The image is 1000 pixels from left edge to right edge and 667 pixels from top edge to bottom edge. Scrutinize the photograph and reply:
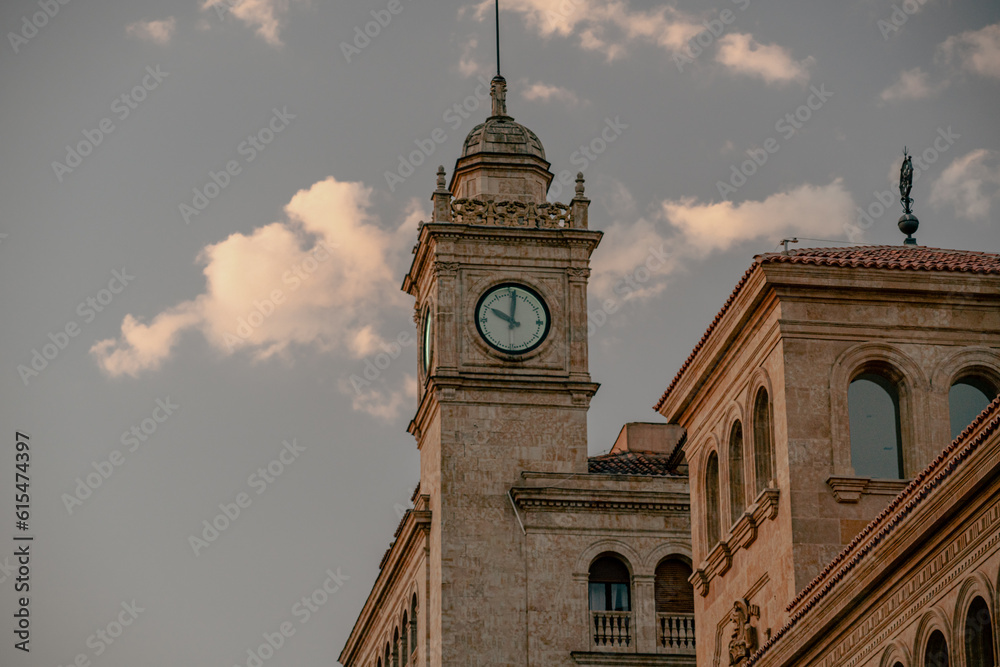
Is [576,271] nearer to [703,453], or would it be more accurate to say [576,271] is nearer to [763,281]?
[703,453]

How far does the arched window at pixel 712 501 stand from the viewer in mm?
40000

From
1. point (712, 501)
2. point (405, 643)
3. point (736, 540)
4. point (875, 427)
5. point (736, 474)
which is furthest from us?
point (405, 643)

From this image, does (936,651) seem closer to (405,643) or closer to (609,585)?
(609,585)

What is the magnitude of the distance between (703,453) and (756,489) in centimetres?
346

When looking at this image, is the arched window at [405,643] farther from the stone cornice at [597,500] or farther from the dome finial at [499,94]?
the dome finial at [499,94]

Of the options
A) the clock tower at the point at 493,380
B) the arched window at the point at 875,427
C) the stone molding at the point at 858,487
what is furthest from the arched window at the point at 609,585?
the stone molding at the point at 858,487

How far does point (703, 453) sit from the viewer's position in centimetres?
4062

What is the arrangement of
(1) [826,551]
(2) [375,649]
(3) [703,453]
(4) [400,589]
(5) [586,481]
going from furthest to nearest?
(2) [375,649], (4) [400,589], (5) [586,481], (3) [703,453], (1) [826,551]

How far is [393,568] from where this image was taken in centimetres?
6281

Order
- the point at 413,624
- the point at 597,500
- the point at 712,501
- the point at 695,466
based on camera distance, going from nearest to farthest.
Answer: the point at 712,501 < the point at 695,466 < the point at 597,500 < the point at 413,624

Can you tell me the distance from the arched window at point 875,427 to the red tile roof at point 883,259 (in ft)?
A: 6.62

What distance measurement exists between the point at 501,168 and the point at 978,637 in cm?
3638

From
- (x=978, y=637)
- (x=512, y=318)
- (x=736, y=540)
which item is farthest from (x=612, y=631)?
(x=978, y=637)

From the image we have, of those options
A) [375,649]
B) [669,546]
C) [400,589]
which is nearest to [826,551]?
[669,546]
